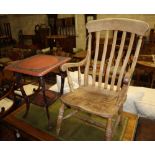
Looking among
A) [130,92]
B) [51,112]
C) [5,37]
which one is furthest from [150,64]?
[5,37]

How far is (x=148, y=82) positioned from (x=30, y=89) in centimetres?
238

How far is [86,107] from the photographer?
59.4 inches

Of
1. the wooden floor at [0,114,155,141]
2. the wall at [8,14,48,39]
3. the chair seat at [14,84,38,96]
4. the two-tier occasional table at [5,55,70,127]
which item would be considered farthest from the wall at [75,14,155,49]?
the wooden floor at [0,114,155,141]

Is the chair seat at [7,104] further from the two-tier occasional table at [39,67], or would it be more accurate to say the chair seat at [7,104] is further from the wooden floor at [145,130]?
the wooden floor at [145,130]

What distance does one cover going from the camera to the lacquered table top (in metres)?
1.62

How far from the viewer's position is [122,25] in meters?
1.70

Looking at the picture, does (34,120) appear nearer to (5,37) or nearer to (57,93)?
(57,93)

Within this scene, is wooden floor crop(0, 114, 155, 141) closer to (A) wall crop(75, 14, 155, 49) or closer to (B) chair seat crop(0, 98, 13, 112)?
(B) chair seat crop(0, 98, 13, 112)

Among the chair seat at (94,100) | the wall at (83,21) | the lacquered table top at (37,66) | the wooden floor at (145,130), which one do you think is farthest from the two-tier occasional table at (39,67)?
the wall at (83,21)

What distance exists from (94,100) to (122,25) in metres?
0.78
